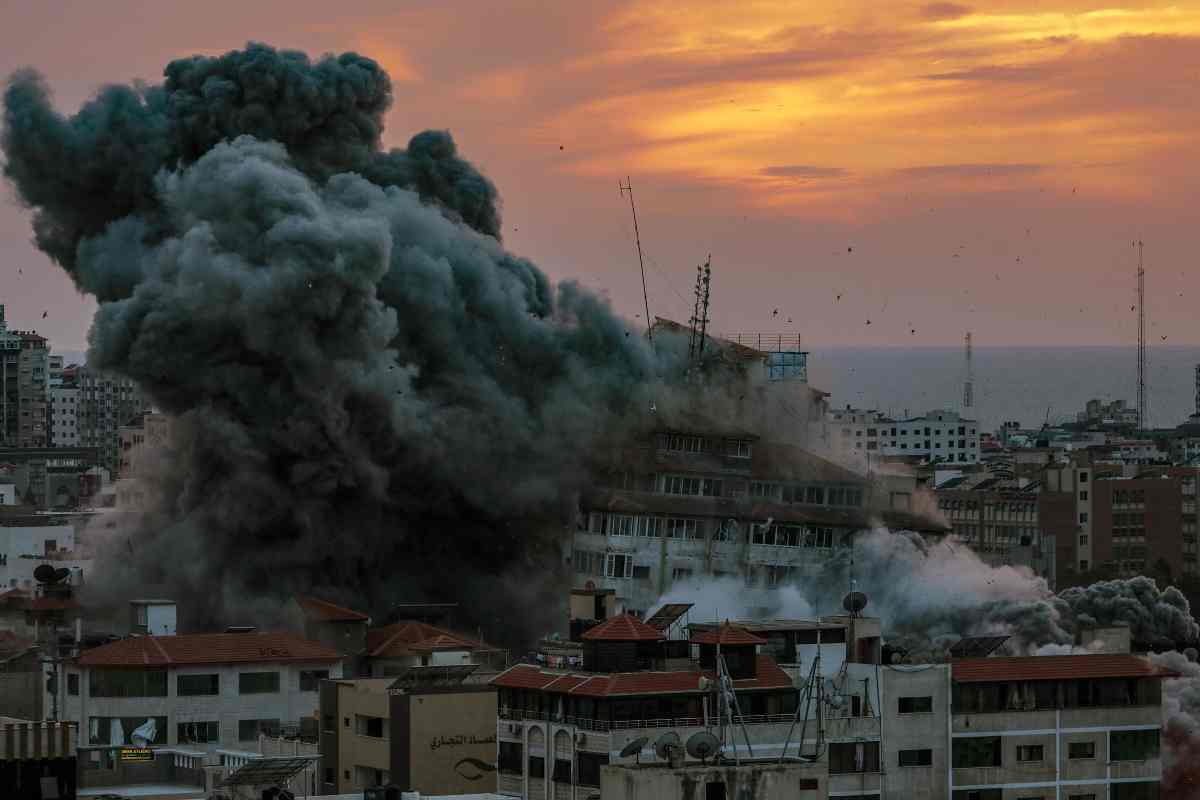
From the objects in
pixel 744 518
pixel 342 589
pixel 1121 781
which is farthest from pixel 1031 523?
pixel 1121 781

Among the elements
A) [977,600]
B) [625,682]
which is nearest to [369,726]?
[625,682]

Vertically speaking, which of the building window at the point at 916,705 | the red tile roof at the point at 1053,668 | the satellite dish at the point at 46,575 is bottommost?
the building window at the point at 916,705

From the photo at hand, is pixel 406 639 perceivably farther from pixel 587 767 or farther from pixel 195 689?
pixel 587 767

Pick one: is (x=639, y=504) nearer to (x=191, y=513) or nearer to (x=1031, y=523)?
(x=191, y=513)

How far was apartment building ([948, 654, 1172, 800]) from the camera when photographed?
→ 6306 cm

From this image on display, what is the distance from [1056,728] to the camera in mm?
63719

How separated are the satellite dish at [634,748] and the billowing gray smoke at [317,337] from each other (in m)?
28.5

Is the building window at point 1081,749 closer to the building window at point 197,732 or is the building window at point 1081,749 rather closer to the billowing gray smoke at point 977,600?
the billowing gray smoke at point 977,600

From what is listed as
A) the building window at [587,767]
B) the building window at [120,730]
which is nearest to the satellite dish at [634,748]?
the building window at [587,767]

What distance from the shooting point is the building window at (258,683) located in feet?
240

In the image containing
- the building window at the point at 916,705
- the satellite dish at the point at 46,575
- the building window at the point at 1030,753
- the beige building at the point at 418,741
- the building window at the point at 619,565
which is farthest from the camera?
the building window at the point at 619,565

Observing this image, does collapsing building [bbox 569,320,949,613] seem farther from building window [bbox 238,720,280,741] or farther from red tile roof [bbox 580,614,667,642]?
red tile roof [bbox 580,614,667,642]

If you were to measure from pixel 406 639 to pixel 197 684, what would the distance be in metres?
9.01

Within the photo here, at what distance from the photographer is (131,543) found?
91812 mm
